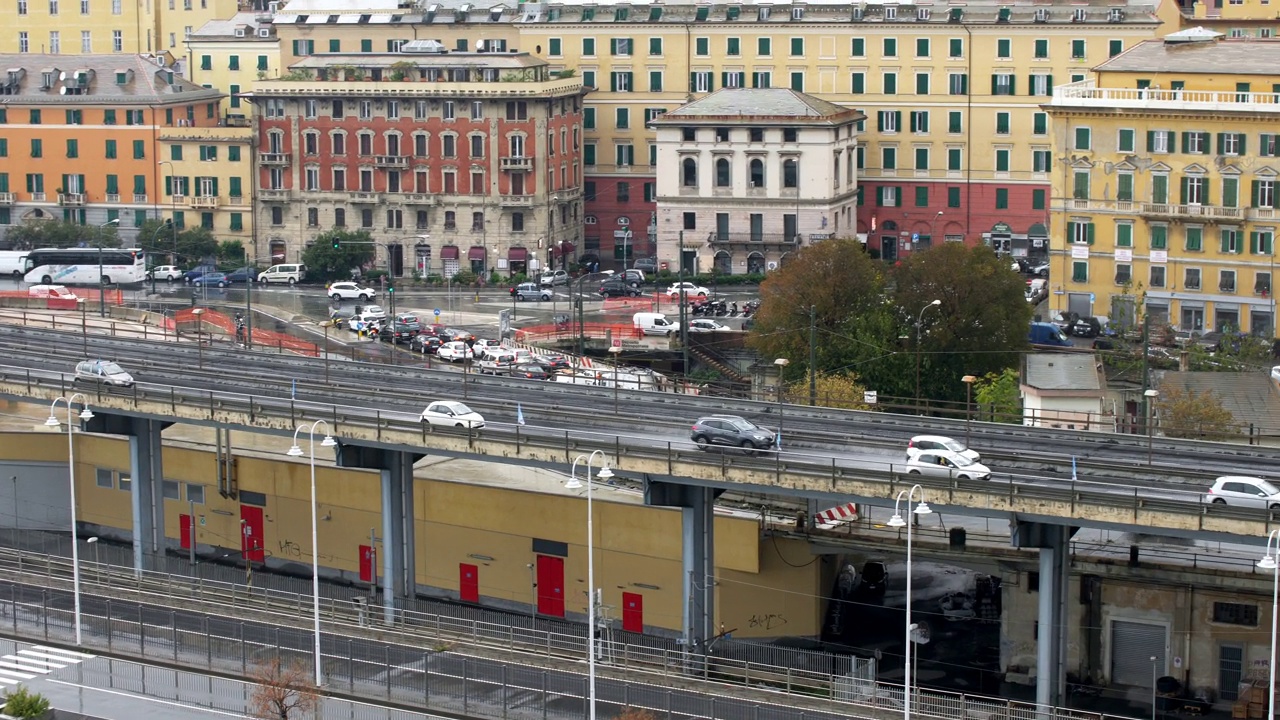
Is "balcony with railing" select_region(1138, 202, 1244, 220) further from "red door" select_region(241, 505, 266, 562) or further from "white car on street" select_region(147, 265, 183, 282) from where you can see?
"white car on street" select_region(147, 265, 183, 282)

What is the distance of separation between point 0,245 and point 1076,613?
96211mm

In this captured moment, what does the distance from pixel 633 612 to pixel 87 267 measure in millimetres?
73499

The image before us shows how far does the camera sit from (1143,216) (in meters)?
125

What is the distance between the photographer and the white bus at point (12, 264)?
151m

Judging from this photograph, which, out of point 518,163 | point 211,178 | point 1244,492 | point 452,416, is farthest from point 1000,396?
point 211,178

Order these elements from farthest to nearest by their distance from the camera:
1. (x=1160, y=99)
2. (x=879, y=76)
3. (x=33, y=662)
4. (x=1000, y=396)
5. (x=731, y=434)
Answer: (x=879, y=76) < (x=1160, y=99) < (x=1000, y=396) < (x=731, y=434) < (x=33, y=662)

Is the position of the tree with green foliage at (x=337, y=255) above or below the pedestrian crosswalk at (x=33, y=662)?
above

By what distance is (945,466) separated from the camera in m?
75.4

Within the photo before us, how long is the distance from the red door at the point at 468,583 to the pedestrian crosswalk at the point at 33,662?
15706mm

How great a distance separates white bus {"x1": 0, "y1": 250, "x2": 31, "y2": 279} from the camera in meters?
151

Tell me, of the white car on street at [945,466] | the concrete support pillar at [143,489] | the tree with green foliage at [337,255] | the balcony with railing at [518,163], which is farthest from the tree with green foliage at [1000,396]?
the tree with green foliage at [337,255]

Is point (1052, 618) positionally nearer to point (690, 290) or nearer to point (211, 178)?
point (690, 290)

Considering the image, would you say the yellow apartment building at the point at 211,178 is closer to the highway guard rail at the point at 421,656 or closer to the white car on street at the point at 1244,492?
the highway guard rail at the point at 421,656

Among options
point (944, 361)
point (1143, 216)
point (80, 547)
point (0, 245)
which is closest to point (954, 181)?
point (1143, 216)
